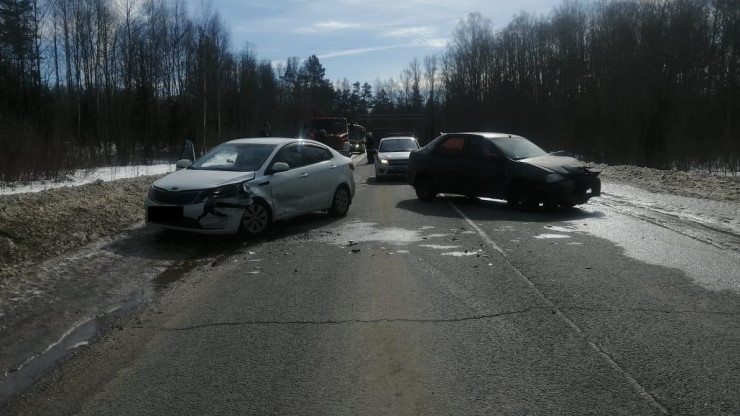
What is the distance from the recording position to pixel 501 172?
46.3 ft

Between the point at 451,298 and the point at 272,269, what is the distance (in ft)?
8.83

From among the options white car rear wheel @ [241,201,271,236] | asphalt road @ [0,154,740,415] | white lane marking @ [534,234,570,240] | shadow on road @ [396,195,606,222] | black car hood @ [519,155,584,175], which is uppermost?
black car hood @ [519,155,584,175]

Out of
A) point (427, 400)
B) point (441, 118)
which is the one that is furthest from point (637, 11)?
point (427, 400)

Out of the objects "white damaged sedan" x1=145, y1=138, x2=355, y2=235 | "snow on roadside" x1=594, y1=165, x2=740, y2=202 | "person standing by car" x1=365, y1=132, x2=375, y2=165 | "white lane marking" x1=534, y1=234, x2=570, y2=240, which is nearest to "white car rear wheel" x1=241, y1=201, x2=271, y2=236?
"white damaged sedan" x1=145, y1=138, x2=355, y2=235

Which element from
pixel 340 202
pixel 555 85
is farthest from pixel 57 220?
pixel 555 85

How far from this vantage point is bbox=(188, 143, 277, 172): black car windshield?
11.0m

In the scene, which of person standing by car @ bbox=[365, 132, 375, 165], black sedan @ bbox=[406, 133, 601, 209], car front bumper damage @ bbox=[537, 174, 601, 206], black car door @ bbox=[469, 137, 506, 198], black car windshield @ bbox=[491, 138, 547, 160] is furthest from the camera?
person standing by car @ bbox=[365, 132, 375, 165]

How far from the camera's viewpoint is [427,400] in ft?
13.0

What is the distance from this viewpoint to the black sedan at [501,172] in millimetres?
13297

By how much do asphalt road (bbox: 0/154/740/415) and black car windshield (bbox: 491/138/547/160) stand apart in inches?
209

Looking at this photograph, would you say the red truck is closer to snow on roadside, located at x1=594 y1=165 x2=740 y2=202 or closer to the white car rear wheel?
snow on roadside, located at x1=594 y1=165 x2=740 y2=202

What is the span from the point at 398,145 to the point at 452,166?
10354 mm

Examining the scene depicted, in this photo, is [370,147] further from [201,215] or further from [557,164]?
[201,215]

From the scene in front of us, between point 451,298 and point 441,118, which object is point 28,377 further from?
point 441,118
